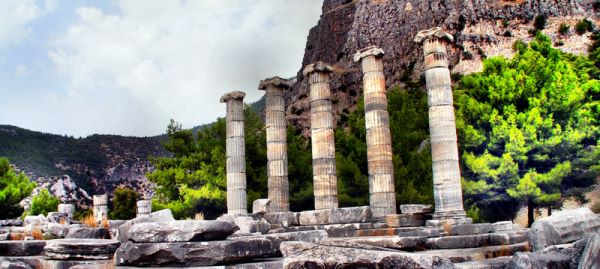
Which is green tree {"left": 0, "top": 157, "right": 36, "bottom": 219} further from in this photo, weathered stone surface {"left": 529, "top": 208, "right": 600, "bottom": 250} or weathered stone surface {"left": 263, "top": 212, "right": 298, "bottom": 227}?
weathered stone surface {"left": 529, "top": 208, "right": 600, "bottom": 250}

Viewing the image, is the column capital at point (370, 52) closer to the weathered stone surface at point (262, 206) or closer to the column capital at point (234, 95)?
the column capital at point (234, 95)

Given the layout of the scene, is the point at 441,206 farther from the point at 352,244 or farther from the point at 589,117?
the point at 589,117

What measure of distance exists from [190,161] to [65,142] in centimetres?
5381

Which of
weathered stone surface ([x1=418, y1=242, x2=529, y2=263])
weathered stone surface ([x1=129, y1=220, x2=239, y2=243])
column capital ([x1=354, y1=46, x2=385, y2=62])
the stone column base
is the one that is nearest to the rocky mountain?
column capital ([x1=354, y1=46, x2=385, y2=62])

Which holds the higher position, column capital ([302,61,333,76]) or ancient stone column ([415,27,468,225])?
column capital ([302,61,333,76])

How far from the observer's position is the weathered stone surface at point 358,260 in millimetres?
6305

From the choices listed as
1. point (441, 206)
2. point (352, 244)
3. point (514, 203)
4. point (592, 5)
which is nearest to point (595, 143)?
point (514, 203)

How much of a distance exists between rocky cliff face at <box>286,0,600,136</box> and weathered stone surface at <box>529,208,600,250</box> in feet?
184

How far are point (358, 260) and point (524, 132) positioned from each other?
21980 millimetres

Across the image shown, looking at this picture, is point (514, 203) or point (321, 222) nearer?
point (321, 222)

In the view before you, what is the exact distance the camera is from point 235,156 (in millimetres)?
24391

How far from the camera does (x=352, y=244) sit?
25.1 feet

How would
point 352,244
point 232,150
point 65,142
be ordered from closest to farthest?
1. point 352,244
2. point 232,150
3. point 65,142

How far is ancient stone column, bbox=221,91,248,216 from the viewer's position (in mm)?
23986
